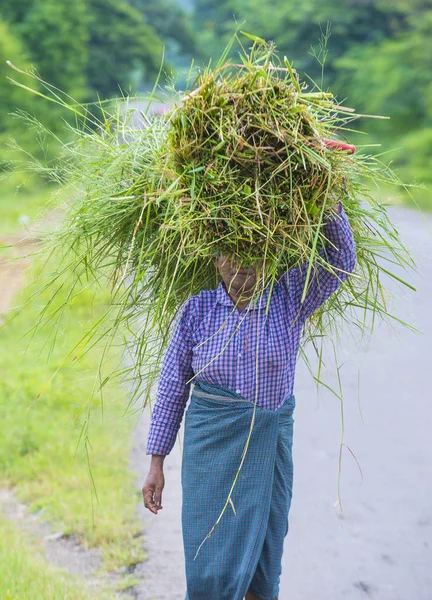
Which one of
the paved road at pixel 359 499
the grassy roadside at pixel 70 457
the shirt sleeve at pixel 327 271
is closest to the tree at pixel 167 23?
the grassy roadside at pixel 70 457

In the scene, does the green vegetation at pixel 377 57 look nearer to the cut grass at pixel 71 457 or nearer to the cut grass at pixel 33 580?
the cut grass at pixel 71 457

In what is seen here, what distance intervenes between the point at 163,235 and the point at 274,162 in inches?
14.0

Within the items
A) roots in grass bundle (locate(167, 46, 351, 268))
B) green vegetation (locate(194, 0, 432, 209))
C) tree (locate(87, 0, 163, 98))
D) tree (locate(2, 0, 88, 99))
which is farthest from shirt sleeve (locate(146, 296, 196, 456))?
tree (locate(87, 0, 163, 98))

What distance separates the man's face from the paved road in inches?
24.9

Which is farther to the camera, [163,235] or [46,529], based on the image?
[46,529]

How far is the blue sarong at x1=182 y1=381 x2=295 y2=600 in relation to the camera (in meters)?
2.21

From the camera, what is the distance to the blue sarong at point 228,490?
2.21 meters

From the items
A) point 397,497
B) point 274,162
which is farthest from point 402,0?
point 274,162

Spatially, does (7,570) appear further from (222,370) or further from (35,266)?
(222,370)

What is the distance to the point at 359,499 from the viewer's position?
3.56 metres

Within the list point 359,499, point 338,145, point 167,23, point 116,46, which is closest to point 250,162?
point 338,145

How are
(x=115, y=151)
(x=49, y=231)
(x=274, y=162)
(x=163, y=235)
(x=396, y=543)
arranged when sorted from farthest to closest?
1. (x=396, y=543)
2. (x=49, y=231)
3. (x=115, y=151)
4. (x=163, y=235)
5. (x=274, y=162)

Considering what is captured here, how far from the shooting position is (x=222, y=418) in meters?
2.23

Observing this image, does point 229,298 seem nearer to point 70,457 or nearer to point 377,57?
point 70,457
